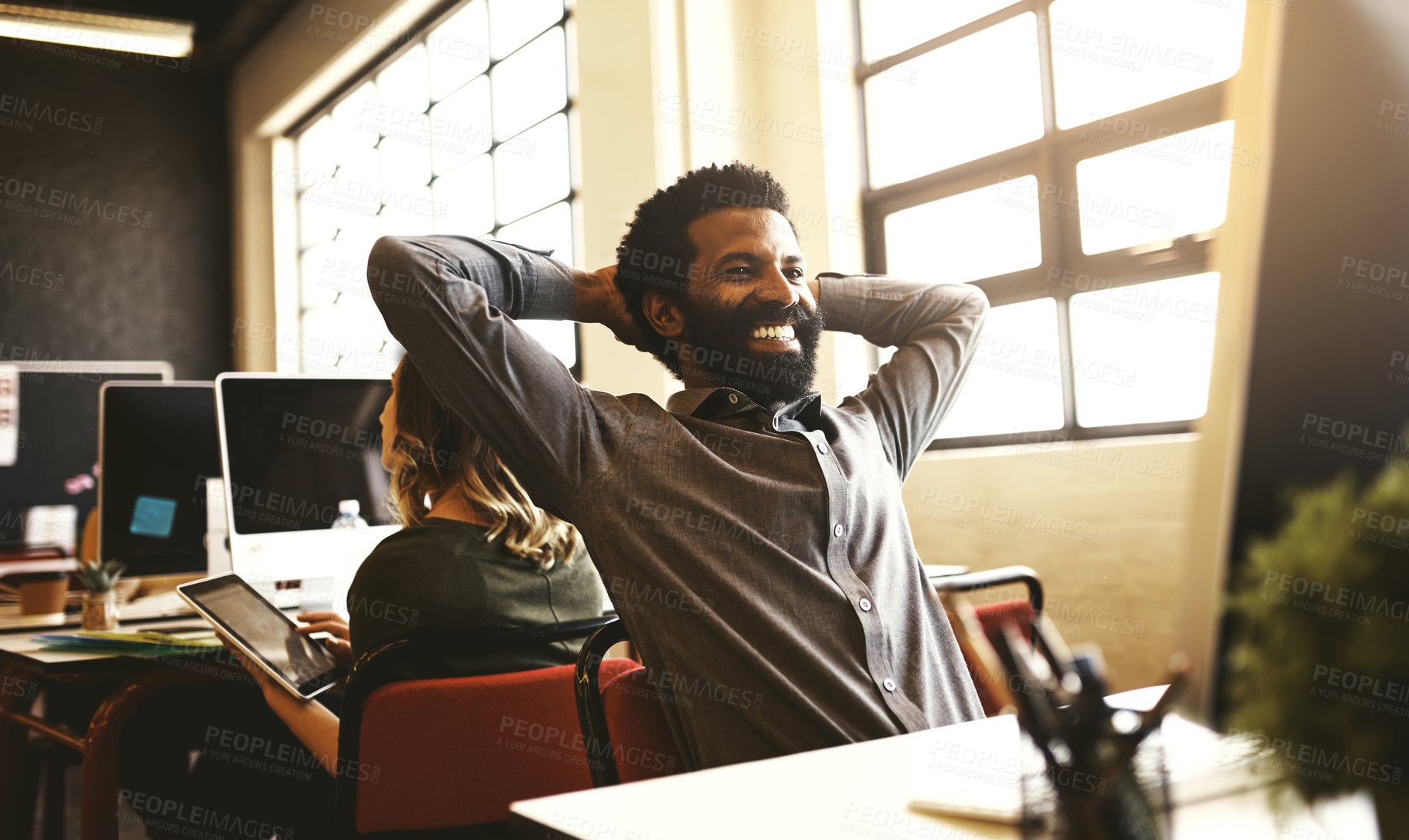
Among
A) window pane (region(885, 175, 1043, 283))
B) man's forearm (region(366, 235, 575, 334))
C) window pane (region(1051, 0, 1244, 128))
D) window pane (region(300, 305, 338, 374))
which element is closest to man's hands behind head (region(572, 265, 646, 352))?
man's forearm (region(366, 235, 575, 334))

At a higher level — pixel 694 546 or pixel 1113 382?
pixel 1113 382

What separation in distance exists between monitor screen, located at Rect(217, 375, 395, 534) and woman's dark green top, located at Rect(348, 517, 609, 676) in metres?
0.93

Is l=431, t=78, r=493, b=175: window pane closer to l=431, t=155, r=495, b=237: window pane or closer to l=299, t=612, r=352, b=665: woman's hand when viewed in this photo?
l=431, t=155, r=495, b=237: window pane

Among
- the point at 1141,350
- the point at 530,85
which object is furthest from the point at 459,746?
the point at 530,85

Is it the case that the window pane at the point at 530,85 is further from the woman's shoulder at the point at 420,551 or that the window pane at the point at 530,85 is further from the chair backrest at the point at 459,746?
the chair backrest at the point at 459,746

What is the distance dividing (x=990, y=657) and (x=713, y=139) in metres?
3.32

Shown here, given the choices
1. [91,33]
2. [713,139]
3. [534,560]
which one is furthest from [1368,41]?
[91,33]

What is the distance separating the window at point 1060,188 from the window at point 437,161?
71.1 inches

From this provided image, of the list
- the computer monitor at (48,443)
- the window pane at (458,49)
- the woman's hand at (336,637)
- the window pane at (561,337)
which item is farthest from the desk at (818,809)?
the computer monitor at (48,443)

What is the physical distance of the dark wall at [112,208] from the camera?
637 centimetres

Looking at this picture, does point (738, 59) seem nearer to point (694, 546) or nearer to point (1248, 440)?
point (694, 546)

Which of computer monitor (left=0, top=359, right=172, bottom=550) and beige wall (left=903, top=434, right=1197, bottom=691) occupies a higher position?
computer monitor (left=0, top=359, right=172, bottom=550)

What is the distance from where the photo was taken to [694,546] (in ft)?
4.14

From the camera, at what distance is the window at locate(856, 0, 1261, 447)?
2.58 metres
